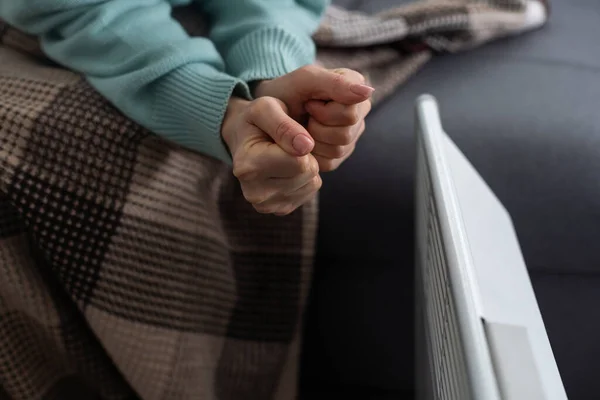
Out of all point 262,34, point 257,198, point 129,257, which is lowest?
point 129,257

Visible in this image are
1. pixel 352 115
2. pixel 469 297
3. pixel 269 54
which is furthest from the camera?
pixel 269 54

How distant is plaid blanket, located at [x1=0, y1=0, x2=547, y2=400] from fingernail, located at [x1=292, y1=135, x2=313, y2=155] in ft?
0.68

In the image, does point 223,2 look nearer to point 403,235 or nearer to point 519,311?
point 403,235

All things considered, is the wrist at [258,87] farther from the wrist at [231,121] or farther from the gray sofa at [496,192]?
the gray sofa at [496,192]

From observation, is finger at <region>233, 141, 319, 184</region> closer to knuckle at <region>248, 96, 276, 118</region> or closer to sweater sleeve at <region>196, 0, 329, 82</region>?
knuckle at <region>248, 96, 276, 118</region>

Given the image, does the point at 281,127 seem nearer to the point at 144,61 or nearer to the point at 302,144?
the point at 302,144

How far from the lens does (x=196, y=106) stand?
551 millimetres

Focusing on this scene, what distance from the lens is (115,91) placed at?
58 centimetres

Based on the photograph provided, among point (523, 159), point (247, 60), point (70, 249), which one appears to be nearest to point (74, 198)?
point (70, 249)

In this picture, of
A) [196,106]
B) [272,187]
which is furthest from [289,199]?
[196,106]

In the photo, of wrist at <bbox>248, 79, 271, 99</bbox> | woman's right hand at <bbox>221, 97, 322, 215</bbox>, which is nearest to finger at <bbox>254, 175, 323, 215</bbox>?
woman's right hand at <bbox>221, 97, 322, 215</bbox>

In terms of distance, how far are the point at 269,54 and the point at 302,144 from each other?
7.4 inches

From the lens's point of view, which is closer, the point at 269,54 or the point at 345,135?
the point at 345,135

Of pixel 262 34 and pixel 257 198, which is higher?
A: pixel 262 34
